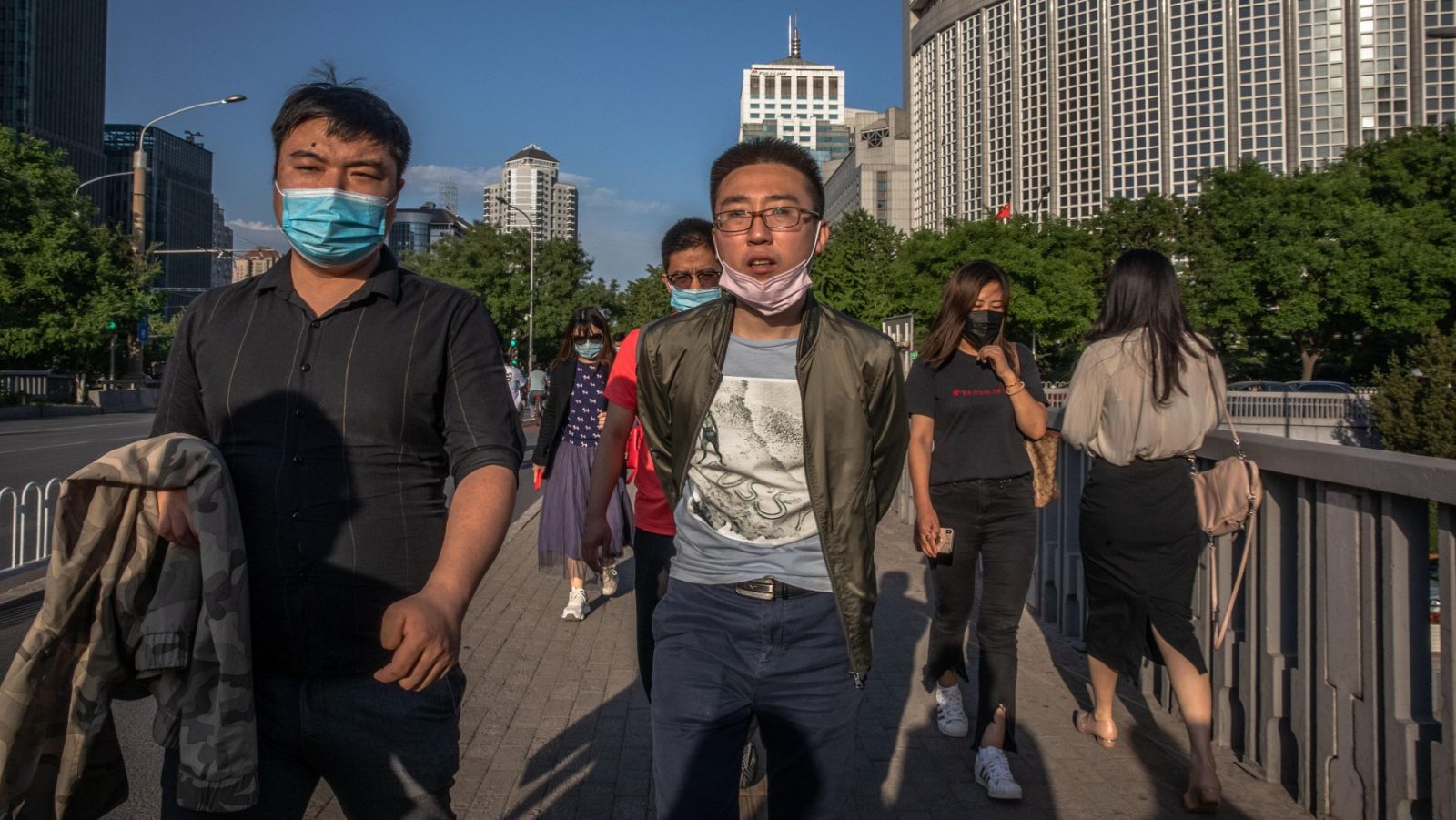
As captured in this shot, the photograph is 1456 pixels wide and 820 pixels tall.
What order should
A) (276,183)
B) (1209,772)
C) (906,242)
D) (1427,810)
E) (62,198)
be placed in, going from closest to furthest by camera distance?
(276,183) → (1427,810) → (1209,772) → (62,198) → (906,242)

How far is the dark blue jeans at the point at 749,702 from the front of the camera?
2.62 meters

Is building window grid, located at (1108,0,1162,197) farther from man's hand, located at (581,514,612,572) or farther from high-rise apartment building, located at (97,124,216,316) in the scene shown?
man's hand, located at (581,514,612,572)

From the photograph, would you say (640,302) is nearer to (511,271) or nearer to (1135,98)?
(511,271)

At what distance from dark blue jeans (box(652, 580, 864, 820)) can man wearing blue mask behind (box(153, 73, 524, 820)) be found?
0.55 metres

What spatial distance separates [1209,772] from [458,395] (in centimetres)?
334

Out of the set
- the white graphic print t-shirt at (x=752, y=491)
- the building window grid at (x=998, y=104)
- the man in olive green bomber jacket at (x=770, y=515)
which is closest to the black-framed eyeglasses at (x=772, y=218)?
the man in olive green bomber jacket at (x=770, y=515)

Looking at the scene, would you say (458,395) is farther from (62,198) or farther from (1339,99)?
(1339,99)

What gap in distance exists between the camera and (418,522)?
233 centimetres

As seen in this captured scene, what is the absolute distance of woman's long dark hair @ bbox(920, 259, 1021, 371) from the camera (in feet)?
15.5

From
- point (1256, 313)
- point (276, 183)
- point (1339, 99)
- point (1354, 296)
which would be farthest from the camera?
point (1339, 99)

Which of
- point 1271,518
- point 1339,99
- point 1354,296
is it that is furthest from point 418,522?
point 1339,99

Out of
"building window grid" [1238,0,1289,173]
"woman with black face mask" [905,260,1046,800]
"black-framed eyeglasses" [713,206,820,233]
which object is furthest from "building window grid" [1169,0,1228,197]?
"black-framed eyeglasses" [713,206,820,233]

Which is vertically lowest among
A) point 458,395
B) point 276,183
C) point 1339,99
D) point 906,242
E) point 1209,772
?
point 1209,772

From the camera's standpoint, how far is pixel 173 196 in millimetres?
136000
